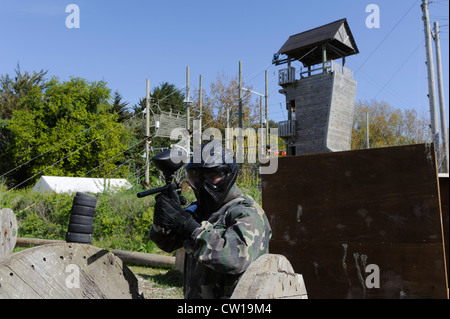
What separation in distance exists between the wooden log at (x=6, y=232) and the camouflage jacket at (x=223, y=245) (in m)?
4.25

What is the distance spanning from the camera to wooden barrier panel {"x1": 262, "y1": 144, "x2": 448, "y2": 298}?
10.3 feet

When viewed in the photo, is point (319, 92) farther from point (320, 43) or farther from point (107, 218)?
point (107, 218)

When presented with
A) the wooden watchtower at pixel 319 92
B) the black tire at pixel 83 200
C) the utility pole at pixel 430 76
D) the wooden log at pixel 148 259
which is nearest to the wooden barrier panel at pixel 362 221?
the black tire at pixel 83 200

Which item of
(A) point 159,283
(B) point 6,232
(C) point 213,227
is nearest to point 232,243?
(C) point 213,227

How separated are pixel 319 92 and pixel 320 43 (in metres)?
3.08

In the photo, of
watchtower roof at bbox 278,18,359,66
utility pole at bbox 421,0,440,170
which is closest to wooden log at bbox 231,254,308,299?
utility pole at bbox 421,0,440,170

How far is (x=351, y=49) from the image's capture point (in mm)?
21031

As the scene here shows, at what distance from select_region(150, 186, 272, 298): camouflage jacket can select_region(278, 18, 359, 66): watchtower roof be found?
1873 centimetres

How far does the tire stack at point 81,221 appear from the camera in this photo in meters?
2.46

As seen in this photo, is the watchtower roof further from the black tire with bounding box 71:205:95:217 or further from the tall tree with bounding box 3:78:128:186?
the black tire with bounding box 71:205:95:217

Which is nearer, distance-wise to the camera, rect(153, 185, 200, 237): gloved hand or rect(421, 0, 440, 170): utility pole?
rect(153, 185, 200, 237): gloved hand

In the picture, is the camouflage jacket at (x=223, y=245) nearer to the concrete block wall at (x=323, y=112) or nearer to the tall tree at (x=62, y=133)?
the concrete block wall at (x=323, y=112)
